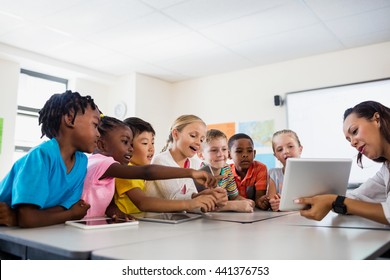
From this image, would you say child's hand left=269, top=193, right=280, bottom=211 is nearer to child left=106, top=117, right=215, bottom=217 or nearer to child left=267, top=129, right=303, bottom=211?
child left=267, top=129, right=303, bottom=211

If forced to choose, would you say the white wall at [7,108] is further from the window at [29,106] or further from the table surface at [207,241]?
→ the table surface at [207,241]

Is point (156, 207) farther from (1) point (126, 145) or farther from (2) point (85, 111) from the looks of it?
(2) point (85, 111)

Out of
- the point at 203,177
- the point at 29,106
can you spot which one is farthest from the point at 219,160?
the point at 29,106

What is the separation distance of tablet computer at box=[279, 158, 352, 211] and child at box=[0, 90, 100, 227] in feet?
2.31

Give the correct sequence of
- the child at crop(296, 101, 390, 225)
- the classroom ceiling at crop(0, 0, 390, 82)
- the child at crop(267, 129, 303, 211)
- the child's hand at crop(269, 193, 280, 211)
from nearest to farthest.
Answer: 1. the child at crop(296, 101, 390, 225)
2. the child's hand at crop(269, 193, 280, 211)
3. the child at crop(267, 129, 303, 211)
4. the classroom ceiling at crop(0, 0, 390, 82)

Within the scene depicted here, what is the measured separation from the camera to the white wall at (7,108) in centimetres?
355

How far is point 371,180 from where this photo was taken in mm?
1527

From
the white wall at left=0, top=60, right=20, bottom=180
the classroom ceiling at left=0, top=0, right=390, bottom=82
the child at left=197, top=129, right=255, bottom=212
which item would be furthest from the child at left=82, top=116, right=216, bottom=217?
the white wall at left=0, top=60, right=20, bottom=180

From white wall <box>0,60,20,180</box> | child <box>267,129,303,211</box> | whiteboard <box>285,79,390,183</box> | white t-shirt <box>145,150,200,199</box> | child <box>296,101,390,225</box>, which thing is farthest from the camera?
white wall <box>0,60,20,180</box>

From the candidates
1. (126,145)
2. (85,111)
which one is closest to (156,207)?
(126,145)

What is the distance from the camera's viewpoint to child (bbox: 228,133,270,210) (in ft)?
7.17

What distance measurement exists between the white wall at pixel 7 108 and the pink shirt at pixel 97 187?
8.85 ft

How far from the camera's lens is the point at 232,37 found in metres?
3.32

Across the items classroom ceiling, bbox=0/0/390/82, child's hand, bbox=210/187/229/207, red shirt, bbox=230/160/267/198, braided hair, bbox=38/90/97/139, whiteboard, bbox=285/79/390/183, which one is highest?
classroom ceiling, bbox=0/0/390/82
